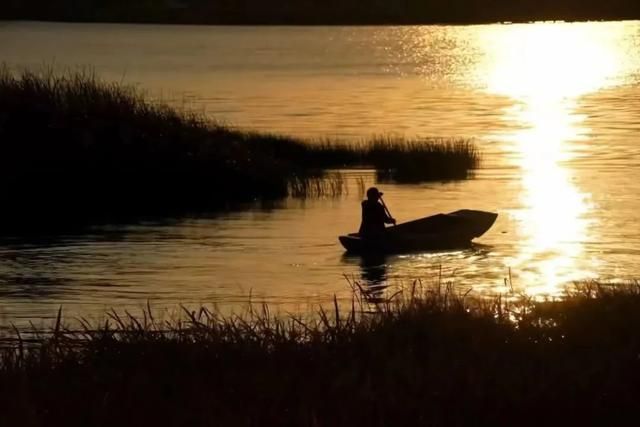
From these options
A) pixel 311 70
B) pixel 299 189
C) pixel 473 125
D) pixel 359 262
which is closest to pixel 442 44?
pixel 311 70

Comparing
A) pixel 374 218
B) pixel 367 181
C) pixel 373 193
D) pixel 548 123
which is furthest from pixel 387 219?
pixel 548 123

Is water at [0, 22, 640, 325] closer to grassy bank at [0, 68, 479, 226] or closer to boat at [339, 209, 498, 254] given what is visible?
boat at [339, 209, 498, 254]

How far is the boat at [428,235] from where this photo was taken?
89.4ft

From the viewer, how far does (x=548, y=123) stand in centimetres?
6800

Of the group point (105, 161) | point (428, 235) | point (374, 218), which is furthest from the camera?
point (105, 161)

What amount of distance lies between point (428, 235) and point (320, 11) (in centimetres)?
14900

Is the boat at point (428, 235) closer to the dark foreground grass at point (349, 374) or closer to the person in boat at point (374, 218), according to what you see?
the person in boat at point (374, 218)

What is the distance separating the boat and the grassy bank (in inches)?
332

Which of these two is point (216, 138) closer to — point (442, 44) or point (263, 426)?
point (263, 426)

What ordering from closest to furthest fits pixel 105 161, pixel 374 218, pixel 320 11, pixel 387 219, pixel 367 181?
1. pixel 387 219
2. pixel 374 218
3. pixel 105 161
4. pixel 367 181
5. pixel 320 11

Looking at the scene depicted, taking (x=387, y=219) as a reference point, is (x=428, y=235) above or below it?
below

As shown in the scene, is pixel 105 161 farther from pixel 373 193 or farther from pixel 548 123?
pixel 548 123

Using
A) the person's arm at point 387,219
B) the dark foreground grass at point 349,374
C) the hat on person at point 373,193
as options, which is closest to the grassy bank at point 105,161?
the person's arm at point 387,219

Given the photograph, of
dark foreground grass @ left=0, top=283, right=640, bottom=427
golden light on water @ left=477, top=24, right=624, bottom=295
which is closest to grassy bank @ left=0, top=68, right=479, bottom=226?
golden light on water @ left=477, top=24, right=624, bottom=295
